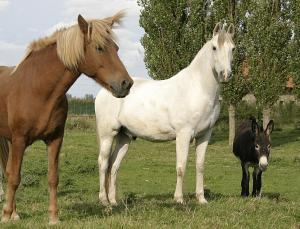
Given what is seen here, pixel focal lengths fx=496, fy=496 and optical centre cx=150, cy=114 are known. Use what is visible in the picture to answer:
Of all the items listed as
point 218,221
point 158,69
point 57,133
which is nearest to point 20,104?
point 57,133

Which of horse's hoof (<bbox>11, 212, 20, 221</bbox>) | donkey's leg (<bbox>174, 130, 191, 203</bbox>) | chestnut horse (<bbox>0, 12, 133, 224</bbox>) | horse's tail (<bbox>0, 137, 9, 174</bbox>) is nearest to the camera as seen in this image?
chestnut horse (<bbox>0, 12, 133, 224</bbox>)

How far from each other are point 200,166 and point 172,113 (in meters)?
1.03

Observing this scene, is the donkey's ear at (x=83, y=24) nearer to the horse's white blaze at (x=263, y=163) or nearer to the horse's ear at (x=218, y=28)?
the horse's ear at (x=218, y=28)

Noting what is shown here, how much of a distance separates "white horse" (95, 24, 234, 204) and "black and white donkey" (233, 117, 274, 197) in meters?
1.63

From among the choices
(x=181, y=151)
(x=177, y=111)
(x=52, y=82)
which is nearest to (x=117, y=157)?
(x=181, y=151)

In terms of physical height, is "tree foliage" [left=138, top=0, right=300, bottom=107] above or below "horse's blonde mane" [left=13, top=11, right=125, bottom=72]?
above

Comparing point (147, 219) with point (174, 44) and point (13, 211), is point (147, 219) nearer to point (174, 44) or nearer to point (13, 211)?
point (13, 211)

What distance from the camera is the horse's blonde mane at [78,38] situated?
17.3 ft

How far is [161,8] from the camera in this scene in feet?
98.5

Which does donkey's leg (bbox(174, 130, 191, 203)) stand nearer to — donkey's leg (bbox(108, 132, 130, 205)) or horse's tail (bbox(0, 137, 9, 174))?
donkey's leg (bbox(108, 132, 130, 205))

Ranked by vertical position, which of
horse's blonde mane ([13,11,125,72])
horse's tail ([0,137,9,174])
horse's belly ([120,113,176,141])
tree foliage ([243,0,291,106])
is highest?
tree foliage ([243,0,291,106])

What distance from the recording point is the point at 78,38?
5.29 meters

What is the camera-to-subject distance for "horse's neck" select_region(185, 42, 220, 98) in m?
7.85

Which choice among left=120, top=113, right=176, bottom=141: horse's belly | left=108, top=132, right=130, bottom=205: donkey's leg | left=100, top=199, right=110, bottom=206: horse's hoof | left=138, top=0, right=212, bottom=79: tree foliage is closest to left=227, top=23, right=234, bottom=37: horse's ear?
left=120, top=113, right=176, bottom=141: horse's belly
